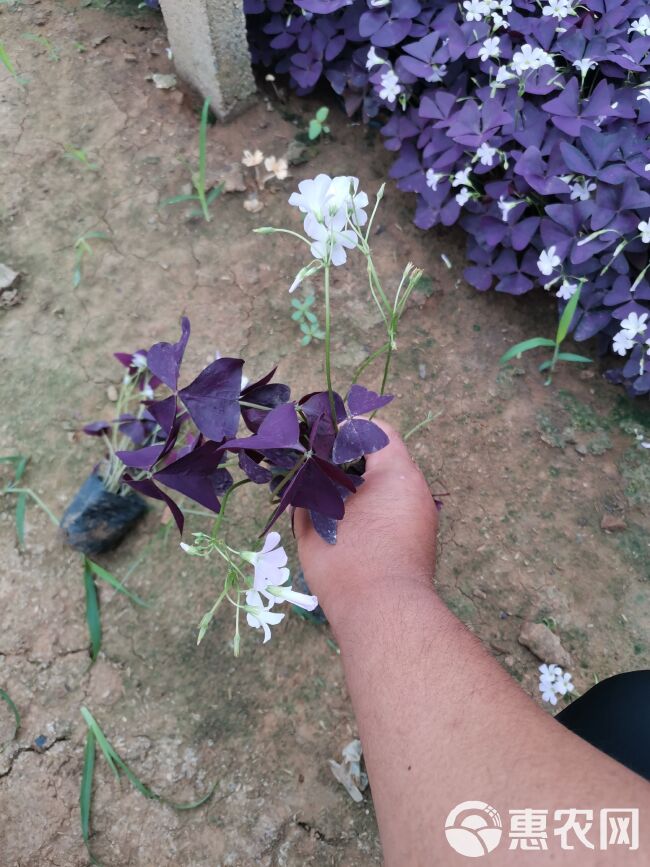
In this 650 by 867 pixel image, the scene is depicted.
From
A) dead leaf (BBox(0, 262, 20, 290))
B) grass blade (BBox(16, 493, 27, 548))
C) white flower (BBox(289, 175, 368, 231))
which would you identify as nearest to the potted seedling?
grass blade (BBox(16, 493, 27, 548))

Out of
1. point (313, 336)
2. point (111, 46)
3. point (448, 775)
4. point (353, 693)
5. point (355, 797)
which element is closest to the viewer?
point (448, 775)

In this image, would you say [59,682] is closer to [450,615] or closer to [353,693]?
[353,693]

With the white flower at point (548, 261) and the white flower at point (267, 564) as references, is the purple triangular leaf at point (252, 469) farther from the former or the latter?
the white flower at point (548, 261)

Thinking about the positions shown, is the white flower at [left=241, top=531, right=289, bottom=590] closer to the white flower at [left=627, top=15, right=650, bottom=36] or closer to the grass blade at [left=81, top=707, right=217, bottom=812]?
the grass blade at [left=81, top=707, right=217, bottom=812]

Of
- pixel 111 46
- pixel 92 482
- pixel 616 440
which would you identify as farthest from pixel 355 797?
pixel 111 46

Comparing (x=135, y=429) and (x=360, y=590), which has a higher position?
(x=360, y=590)

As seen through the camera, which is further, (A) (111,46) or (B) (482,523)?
(A) (111,46)
